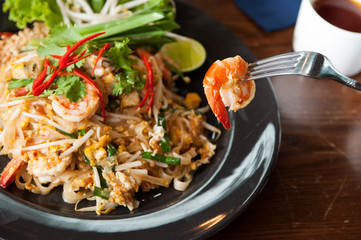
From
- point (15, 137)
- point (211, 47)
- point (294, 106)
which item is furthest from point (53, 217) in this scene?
point (294, 106)

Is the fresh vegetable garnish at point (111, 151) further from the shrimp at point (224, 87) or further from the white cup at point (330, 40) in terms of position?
the white cup at point (330, 40)

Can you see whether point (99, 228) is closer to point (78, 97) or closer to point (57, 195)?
point (57, 195)

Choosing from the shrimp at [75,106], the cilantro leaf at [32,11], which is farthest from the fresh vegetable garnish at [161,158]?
the cilantro leaf at [32,11]

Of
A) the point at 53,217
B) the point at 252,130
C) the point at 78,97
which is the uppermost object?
the point at 78,97

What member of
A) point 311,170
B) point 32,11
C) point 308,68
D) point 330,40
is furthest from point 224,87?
point 32,11

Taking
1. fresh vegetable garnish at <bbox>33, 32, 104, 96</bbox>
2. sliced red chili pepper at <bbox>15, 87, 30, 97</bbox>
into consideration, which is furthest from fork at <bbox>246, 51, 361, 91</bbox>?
sliced red chili pepper at <bbox>15, 87, 30, 97</bbox>

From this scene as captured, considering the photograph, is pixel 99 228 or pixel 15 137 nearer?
pixel 99 228
